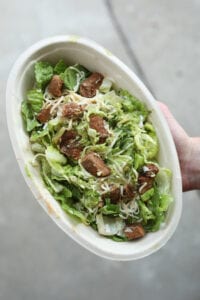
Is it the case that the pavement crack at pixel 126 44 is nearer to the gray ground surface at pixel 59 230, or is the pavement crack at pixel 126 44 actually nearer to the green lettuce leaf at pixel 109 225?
the gray ground surface at pixel 59 230

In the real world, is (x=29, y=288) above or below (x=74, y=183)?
below

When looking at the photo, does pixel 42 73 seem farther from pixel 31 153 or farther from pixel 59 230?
pixel 59 230

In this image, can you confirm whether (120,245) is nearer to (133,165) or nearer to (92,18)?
(133,165)

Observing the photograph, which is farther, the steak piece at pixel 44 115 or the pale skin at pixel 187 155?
the pale skin at pixel 187 155

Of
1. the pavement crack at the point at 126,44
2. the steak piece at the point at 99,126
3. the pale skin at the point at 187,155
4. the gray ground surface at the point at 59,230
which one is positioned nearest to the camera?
the steak piece at the point at 99,126

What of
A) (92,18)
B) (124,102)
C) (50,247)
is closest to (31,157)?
(124,102)

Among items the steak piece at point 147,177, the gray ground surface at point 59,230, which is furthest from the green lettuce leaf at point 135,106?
the gray ground surface at point 59,230
